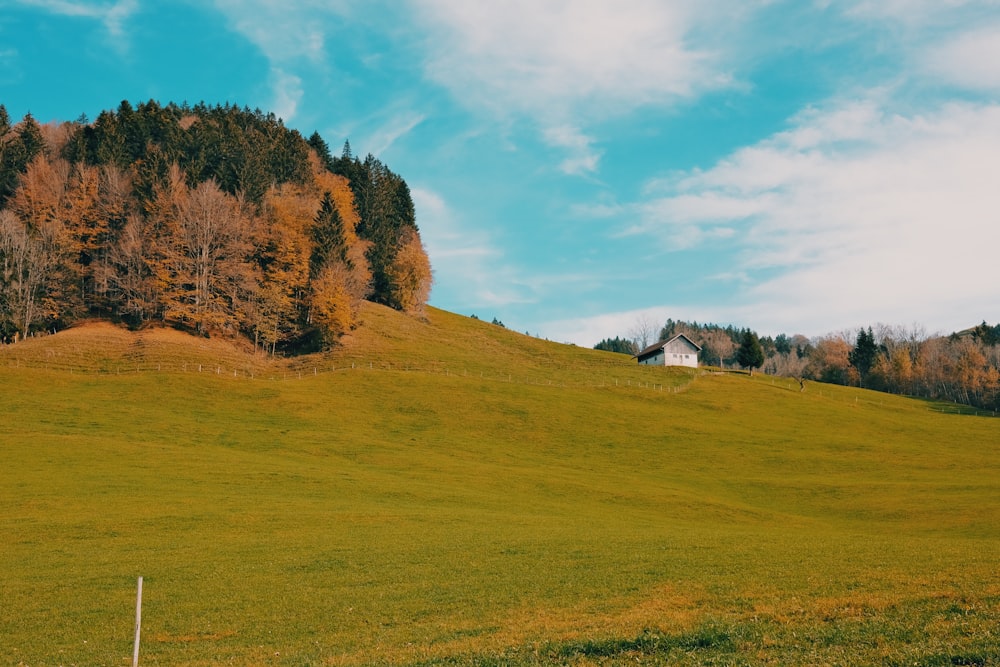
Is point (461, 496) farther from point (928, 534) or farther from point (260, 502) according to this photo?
point (928, 534)

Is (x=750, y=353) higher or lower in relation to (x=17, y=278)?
lower

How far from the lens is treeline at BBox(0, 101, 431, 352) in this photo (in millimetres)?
98688

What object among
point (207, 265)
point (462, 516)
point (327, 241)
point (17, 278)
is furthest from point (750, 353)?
point (17, 278)

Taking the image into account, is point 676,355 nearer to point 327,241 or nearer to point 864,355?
point 327,241

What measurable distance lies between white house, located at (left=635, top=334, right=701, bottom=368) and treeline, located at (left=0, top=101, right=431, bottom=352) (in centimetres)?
5379

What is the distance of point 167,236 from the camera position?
335 ft

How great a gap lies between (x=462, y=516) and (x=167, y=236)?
82551 mm

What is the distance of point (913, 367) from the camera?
6727 inches

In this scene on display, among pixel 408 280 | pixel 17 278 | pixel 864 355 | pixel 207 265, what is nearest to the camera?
pixel 17 278

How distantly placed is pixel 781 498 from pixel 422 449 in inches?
1195

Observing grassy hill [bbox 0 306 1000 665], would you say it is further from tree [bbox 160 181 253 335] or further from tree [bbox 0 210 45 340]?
tree [bbox 0 210 45 340]

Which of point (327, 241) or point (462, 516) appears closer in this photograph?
point (462, 516)

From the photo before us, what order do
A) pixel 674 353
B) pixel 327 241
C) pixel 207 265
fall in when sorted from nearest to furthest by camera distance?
pixel 207 265, pixel 327 241, pixel 674 353

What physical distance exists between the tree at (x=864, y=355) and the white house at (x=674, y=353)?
7273cm
